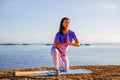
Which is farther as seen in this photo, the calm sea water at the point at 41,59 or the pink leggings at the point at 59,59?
the calm sea water at the point at 41,59

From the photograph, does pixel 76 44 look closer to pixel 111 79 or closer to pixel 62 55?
pixel 62 55

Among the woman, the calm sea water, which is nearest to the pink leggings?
the woman

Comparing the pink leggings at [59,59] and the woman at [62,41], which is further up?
the woman at [62,41]

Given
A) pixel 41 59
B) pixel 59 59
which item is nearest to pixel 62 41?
pixel 59 59

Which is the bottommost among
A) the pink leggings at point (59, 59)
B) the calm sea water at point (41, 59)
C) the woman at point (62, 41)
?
the calm sea water at point (41, 59)

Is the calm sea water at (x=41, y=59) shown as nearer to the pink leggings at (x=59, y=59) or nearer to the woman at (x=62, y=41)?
the pink leggings at (x=59, y=59)

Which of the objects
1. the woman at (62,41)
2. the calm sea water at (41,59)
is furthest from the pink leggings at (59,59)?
the calm sea water at (41,59)

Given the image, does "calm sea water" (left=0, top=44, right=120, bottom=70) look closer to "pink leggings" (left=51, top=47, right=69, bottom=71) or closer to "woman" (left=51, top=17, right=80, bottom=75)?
"pink leggings" (left=51, top=47, right=69, bottom=71)

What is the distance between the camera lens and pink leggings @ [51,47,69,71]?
967cm

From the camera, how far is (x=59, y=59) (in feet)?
33.7

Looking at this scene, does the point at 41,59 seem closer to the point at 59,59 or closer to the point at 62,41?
the point at 59,59

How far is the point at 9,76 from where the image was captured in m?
9.70

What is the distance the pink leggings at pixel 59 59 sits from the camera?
31.7 ft

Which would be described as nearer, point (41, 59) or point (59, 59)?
point (59, 59)
